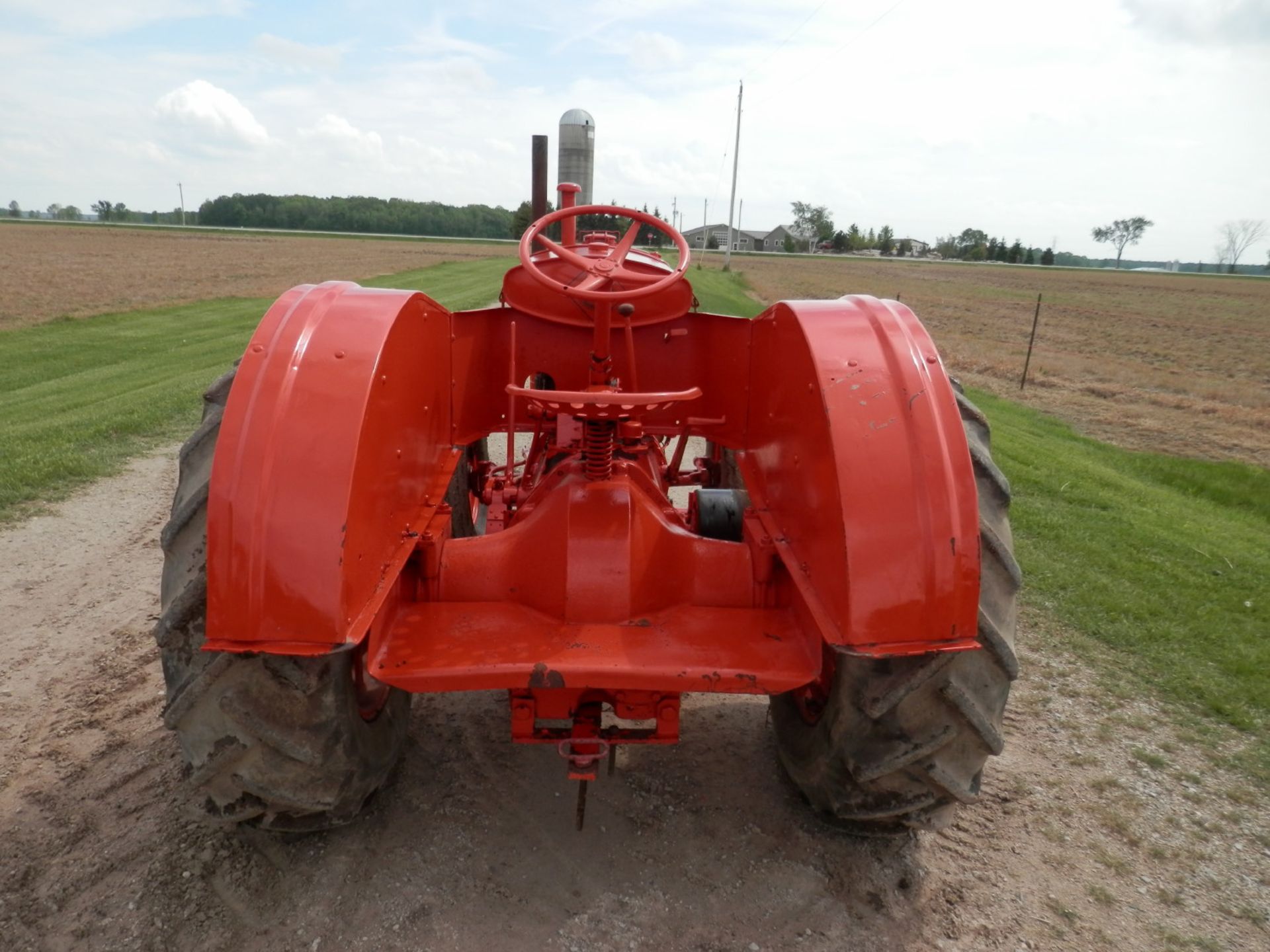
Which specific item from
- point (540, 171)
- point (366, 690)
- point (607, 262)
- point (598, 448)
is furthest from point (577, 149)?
point (366, 690)

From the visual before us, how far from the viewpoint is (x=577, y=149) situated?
17.1 ft

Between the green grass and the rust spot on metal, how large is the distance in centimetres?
278

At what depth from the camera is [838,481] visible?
2.04 meters

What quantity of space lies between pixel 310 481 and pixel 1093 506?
19.3ft

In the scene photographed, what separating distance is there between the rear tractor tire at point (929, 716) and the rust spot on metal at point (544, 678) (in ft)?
2.43

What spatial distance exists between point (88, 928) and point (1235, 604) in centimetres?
521

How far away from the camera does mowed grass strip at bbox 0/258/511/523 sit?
6.25 meters

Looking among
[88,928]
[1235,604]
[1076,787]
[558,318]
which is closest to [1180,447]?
[1235,604]

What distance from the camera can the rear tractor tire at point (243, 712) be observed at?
206 cm

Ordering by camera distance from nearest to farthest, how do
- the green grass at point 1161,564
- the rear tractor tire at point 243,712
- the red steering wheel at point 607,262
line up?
the rear tractor tire at point 243,712, the red steering wheel at point 607,262, the green grass at point 1161,564

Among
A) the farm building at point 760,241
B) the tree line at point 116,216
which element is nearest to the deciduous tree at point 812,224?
the farm building at point 760,241

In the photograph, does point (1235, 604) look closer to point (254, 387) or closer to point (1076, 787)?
point (1076, 787)

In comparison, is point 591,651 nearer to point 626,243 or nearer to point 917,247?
point 626,243

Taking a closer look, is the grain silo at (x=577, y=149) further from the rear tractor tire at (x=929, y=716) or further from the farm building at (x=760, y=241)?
the farm building at (x=760, y=241)
